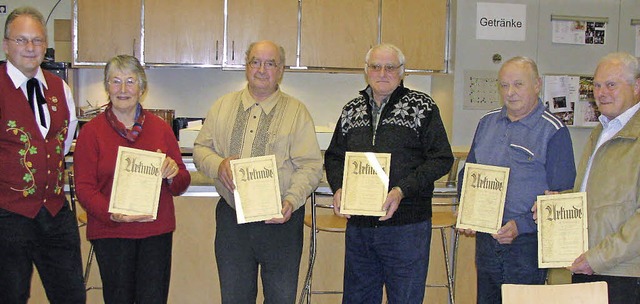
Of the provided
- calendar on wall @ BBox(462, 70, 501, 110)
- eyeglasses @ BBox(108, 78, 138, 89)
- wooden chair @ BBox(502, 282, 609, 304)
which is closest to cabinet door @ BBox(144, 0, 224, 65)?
calendar on wall @ BBox(462, 70, 501, 110)

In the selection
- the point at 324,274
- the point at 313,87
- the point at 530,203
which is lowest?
the point at 324,274

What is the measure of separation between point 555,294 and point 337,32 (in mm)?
3569

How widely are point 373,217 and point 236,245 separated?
1.77 ft

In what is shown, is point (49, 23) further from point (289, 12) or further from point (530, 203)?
point (530, 203)

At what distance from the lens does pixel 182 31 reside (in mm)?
4824

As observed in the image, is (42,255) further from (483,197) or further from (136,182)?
(483,197)

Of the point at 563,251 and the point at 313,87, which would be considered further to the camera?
the point at 313,87

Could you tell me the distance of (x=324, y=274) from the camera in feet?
12.0

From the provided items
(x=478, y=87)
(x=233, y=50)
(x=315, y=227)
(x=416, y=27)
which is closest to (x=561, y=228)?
(x=315, y=227)

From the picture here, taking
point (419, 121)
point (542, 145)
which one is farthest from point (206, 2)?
point (542, 145)

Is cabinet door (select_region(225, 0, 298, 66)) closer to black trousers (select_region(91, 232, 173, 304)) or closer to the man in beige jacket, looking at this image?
black trousers (select_region(91, 232, 173, 304))

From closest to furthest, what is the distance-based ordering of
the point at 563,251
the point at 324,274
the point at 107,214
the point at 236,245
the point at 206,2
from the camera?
1. the point at 563,251
2. the point at 107,214
3. the point at 236,245
4. the point at 324,274
5. the point at 206,2

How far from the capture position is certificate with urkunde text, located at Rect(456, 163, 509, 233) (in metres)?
2.35

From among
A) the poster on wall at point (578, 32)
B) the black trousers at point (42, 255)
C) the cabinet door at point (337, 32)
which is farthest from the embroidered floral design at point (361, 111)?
the poster on wall at point (578, 32)
